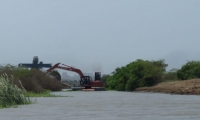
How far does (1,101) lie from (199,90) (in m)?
24.1

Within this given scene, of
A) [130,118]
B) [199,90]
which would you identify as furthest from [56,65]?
[130,118]

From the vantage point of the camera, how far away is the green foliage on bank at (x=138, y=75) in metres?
67.4

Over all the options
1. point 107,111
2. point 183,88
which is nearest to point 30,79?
point 183,88

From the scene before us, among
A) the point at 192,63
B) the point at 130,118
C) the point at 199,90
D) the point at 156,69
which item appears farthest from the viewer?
the point at 156,69

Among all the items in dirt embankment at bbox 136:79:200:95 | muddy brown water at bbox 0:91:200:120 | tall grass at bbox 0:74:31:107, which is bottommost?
muddy brown water at bbox 0:91:200:120

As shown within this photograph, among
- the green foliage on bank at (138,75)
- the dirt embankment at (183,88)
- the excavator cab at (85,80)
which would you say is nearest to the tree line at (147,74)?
the green foliage on bank at (138,75)

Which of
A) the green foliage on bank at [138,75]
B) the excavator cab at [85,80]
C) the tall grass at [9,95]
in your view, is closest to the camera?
the tall grass at [9,95]

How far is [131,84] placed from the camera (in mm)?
69750

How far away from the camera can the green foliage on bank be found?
221ft

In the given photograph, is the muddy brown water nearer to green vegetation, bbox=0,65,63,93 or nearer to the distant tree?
green vegetation, bbox=0,65,63,93

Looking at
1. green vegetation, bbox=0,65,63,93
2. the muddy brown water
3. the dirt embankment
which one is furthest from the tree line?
the muddy brown water

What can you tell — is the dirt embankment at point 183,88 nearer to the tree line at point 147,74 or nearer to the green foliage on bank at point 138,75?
the tree line at point 147,74

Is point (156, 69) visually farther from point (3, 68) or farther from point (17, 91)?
point (17, 91)

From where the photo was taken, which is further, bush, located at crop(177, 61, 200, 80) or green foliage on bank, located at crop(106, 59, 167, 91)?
green foliage on bank, located at crop(106, 59, 167, 91)
